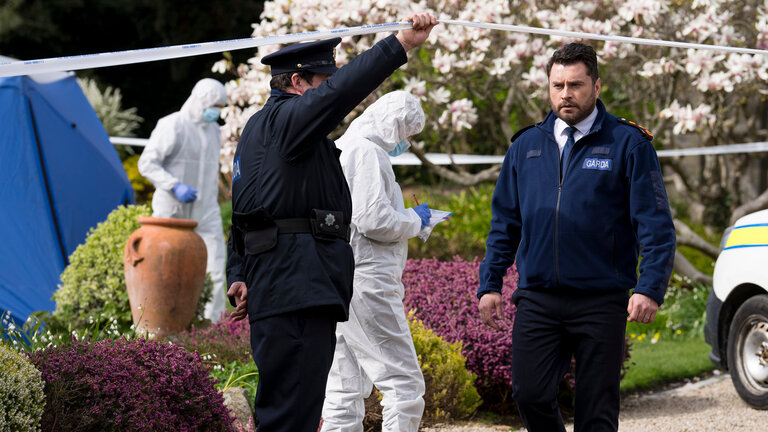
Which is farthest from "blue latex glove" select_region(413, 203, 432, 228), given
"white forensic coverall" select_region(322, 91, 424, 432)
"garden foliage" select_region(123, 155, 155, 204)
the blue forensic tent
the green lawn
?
"garden foliage" select_region(123, 155, 155, 204)

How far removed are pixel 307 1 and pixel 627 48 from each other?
2929 mm

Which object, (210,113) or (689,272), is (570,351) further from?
(689,272)

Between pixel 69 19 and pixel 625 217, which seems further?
pixel 69 19

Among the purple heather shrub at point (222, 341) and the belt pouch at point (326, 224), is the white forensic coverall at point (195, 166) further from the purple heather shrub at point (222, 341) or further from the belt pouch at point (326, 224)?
the belt pouch at point (326, 224)

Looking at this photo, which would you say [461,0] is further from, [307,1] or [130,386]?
[130,386]

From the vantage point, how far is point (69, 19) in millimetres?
19016

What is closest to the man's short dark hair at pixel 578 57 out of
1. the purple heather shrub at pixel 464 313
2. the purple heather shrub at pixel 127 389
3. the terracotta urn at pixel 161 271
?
the purple heather shrub at pixel 127 389

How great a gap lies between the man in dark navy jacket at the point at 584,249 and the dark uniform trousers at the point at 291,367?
38.7 inches

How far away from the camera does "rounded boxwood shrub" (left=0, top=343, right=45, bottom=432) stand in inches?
132

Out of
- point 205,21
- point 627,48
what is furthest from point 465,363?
point 205,21

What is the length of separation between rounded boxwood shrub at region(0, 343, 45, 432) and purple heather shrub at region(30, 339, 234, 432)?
0.17 metres

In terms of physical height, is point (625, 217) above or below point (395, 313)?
above

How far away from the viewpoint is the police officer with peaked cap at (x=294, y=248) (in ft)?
10.9

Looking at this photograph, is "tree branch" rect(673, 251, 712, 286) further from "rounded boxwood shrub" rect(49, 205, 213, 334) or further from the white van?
"rounded boxwood shrub" rect(49, 205, 213, 334)
